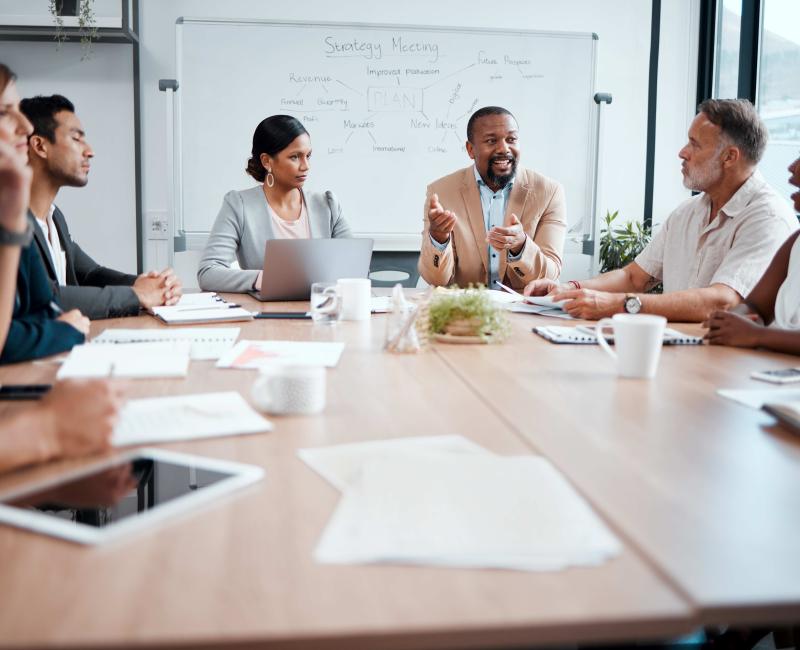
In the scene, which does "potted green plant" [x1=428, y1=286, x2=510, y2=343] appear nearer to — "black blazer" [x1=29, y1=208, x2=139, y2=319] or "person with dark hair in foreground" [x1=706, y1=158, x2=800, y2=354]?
"person with dark hair in foreground" [x1=706, y1=158, x2=800, y2=354]

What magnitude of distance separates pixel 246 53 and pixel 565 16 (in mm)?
1787

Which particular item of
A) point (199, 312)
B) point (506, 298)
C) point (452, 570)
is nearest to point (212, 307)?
point (199, 312)

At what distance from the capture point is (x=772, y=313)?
2.20m

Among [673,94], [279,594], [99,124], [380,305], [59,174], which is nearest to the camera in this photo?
[279,594]

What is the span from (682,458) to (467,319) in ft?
2.95

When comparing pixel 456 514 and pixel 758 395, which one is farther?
pixel 758 395

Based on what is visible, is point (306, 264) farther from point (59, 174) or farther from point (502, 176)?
point (502, 176)

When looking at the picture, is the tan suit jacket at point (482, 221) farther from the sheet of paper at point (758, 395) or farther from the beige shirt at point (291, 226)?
the sheet of paper at point (758, 395)

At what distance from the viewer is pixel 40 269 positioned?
170cm

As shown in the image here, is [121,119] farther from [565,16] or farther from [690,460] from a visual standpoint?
[690,460]

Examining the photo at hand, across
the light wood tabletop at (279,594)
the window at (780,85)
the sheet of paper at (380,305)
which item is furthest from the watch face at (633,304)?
the window at (780,85)

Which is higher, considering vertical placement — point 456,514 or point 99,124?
point 99,124

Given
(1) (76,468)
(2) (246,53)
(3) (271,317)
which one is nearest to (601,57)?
(2) (246,53)

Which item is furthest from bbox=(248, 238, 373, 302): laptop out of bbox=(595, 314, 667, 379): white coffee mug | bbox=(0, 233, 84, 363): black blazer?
bbox=(595, 314, 667, 379): white coffee mug
